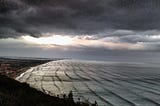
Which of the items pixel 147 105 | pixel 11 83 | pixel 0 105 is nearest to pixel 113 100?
pixel 147 105

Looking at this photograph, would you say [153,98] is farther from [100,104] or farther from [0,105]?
[0,105]

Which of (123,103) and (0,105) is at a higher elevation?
(0,105)

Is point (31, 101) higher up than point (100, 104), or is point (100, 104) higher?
point (31, 101)

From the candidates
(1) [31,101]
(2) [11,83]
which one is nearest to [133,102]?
(2) [11,83]

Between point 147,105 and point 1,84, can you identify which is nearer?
point 1,84

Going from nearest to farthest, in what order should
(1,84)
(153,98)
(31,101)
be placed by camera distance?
(31,101) → (1,84) → (153,98)

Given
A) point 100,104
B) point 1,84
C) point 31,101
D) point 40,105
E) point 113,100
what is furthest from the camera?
point 113,100

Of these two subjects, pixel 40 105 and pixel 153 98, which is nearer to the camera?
pixel 40 105

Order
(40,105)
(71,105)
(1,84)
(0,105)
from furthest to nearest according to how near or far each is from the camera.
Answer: (1,84), (71,105), (40,105), (0,105)

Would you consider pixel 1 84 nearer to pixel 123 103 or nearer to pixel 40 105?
pixel 40 105
